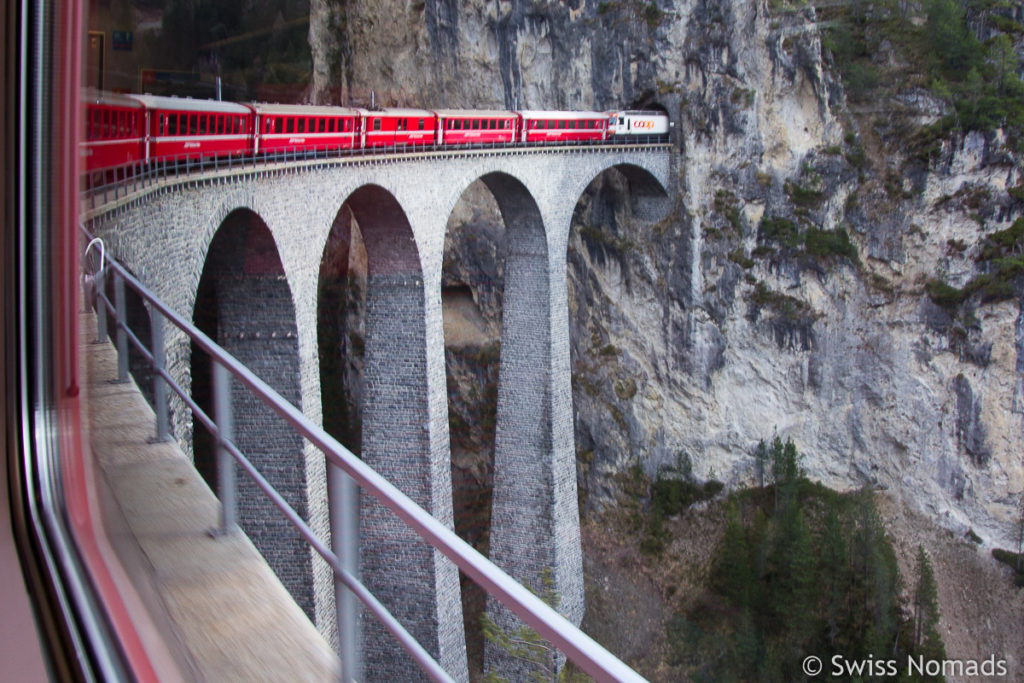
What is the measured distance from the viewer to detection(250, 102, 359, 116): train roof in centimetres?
758

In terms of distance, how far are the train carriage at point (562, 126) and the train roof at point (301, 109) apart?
364 centimetres

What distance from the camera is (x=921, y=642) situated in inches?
446

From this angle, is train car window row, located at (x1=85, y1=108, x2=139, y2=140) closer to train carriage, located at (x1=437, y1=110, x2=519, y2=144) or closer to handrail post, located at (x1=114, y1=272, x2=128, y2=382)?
handrail post, located at (x1=114, y1=272, x2=128, y2=382)

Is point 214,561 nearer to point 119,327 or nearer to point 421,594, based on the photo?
point 119,327

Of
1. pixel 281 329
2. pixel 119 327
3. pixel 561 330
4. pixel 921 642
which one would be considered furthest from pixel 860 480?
pixel 119 327

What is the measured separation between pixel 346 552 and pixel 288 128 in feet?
24.0

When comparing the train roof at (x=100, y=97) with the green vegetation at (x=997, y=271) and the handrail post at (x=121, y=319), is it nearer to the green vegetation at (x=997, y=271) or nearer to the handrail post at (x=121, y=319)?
the handrail post at (x=121, y=319)

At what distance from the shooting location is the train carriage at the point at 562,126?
492 inches

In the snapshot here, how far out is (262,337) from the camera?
812 cm

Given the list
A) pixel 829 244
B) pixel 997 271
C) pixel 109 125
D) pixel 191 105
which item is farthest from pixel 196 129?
pixel 997 271

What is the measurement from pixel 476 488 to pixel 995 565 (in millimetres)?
7889

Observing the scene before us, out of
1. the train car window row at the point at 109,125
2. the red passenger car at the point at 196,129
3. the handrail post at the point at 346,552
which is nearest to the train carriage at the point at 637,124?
the red passenger car at the point at 196,129

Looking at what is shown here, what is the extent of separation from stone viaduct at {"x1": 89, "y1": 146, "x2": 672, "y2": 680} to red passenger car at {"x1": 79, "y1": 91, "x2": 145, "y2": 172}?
0.36 meters

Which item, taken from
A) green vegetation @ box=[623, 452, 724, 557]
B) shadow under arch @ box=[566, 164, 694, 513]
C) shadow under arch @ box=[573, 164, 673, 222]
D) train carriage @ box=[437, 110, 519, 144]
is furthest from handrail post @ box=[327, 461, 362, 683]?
shadow under arch @ box=[573, 164, 673, 222]
